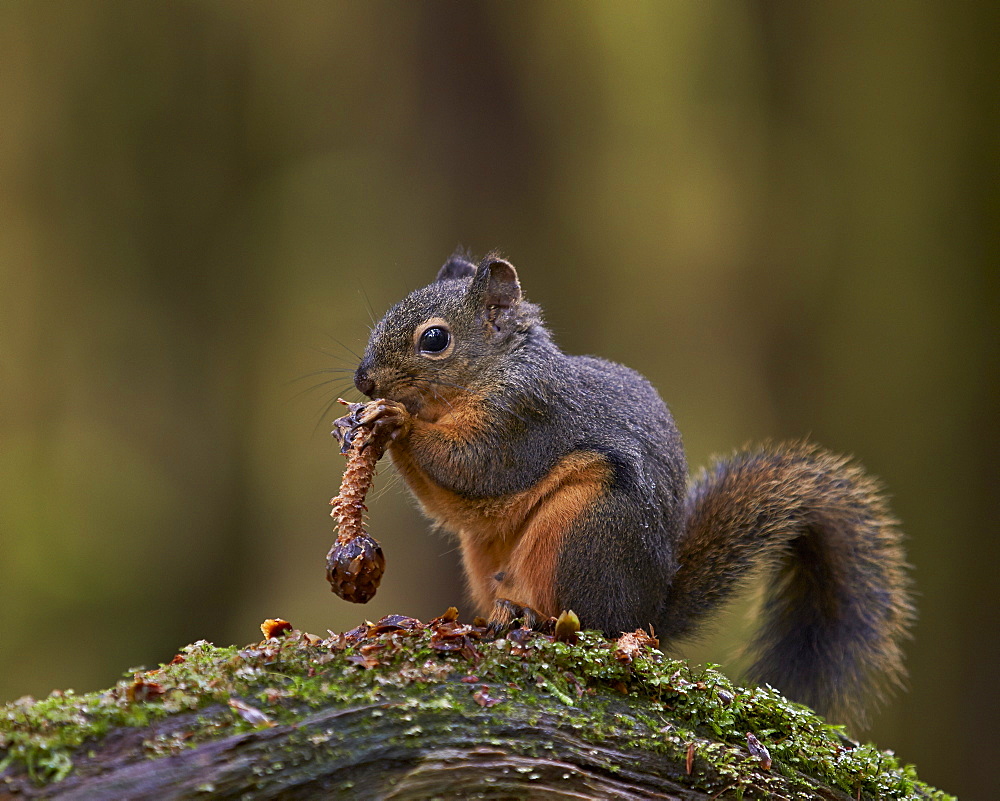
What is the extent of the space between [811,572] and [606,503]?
906 millimetres

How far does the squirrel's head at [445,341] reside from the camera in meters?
2.46

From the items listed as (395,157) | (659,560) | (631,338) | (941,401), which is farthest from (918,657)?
(395,157)

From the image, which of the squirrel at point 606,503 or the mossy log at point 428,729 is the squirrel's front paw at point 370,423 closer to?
the squirrel at point 606,503

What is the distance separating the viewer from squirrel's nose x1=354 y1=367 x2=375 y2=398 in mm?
2432

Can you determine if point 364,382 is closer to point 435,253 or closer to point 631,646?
point 631,646

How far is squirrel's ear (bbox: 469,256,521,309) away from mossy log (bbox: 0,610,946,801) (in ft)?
3.56

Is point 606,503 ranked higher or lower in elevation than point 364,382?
lower

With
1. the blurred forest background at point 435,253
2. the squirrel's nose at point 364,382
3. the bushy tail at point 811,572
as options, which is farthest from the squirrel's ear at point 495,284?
the blurred forest background at point 435,253

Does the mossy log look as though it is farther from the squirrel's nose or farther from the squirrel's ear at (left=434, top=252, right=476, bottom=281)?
the squirrel's ear at (left=434, top=252, right=476, bottom=281)

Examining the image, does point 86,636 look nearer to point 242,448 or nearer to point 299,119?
point 242,448

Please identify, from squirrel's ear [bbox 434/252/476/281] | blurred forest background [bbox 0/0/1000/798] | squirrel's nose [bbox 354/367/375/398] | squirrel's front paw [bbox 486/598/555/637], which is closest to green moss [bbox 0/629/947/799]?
squirrel's front paw [bbox 486/598/555/637]

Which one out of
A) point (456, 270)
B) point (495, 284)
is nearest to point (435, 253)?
point (456, 270)

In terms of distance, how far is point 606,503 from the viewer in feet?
7.16

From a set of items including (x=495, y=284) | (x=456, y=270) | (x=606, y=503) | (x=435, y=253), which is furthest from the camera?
(x=435, y=253)
